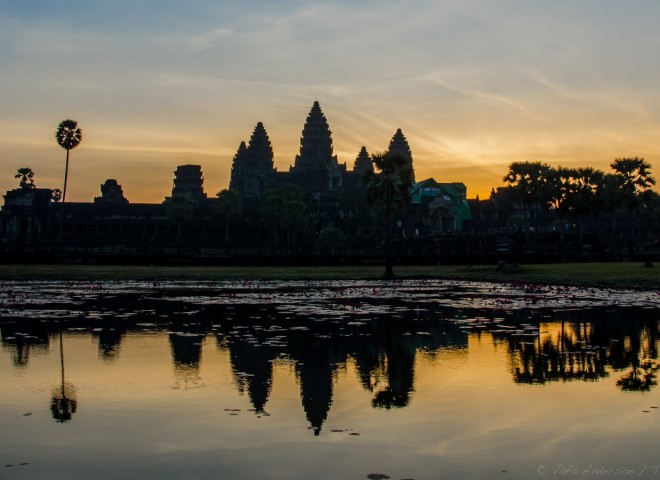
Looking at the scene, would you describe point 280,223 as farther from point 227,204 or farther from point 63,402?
point 63,402

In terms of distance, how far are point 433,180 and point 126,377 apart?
160m

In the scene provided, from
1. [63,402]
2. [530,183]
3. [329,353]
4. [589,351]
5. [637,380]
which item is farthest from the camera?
[530,183]

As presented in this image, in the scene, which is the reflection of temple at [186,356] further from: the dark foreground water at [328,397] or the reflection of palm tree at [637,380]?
the reflection of palm tree at [637,380]

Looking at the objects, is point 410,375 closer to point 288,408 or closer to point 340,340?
point 288,408

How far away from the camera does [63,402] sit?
12805 mm

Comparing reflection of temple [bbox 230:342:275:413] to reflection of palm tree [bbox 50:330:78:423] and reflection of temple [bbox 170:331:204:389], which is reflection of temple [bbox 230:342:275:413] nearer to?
reflection of temple [bbox 170:331:204:389]

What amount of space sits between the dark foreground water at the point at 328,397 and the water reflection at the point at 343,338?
0.23ft

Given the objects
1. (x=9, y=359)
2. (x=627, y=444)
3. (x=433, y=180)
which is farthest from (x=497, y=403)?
(x=433, y=180)

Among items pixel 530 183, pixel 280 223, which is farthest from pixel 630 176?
pixel 280 223

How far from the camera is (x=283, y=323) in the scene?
24.2 m

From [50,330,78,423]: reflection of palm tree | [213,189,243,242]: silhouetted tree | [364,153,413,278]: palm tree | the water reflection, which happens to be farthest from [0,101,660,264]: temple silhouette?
[50,330,78,423]: reflection of palm tree

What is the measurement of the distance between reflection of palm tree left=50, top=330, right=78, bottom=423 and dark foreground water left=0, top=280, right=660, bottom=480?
0.16 feet

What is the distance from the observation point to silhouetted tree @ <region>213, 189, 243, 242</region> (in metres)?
146

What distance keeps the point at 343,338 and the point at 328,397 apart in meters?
7.43
